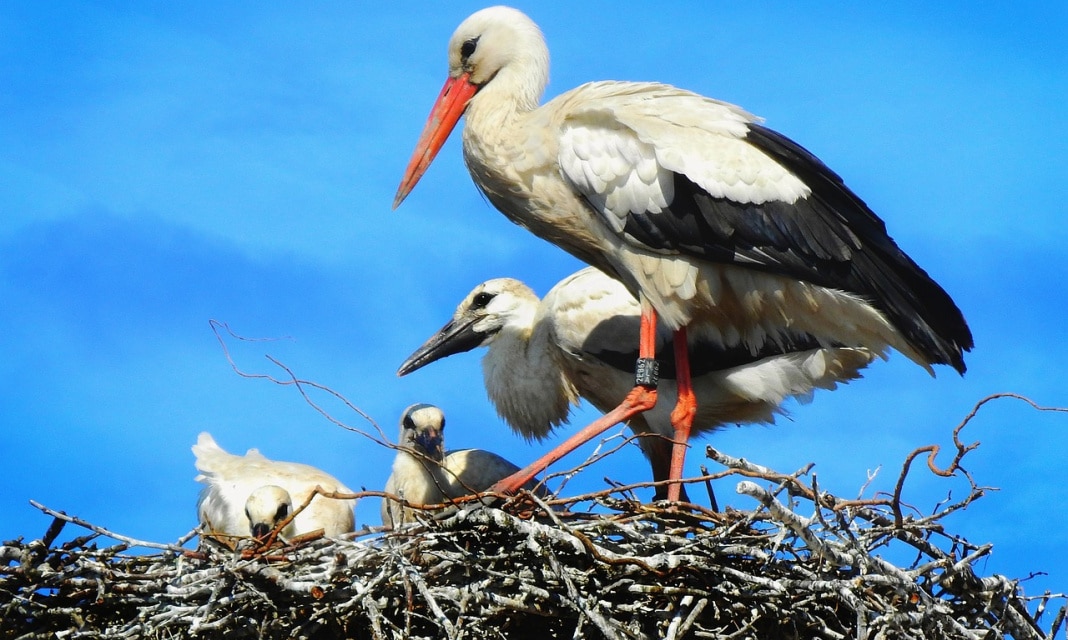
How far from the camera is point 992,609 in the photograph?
4.09 meters

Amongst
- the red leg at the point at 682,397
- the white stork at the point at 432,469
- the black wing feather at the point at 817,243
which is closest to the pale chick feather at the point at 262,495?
the white stork at the point at 432,469

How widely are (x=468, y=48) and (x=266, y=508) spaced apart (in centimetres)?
196

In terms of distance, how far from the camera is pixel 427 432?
5.30 m

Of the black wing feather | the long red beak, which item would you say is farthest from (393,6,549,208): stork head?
the black wing feather

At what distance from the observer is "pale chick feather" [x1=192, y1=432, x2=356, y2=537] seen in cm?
490

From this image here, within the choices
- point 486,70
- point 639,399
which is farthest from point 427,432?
point 486,70

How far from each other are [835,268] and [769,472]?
132 centimetres

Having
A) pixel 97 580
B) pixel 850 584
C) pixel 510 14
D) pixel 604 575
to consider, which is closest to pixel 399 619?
pixel 604 575

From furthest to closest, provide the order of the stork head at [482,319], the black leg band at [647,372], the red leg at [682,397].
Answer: the stork head at [482,319] < the red leg at [682,397] < the black leg band at [647,372]

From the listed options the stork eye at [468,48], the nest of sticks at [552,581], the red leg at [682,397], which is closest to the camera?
the nest of sticks at [552,581]

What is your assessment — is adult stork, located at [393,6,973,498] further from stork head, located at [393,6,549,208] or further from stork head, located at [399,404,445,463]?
stork head, located at [399,404,445,463]

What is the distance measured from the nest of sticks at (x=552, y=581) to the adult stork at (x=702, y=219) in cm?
84

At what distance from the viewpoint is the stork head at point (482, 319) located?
629cm

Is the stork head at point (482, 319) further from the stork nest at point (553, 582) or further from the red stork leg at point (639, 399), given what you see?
the stork nest at point (553, 582)
